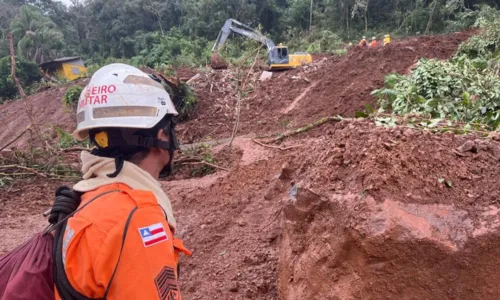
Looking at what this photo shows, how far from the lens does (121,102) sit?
1583 mm

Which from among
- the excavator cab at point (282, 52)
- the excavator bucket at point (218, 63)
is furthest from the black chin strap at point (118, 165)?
the excavator bucket at point (218, 63)

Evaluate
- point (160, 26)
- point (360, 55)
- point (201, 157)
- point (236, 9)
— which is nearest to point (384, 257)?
point (201, 157)

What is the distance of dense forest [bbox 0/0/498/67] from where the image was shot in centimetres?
2806

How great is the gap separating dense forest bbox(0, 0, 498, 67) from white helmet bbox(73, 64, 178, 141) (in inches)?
765

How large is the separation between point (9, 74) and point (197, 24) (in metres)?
14.9

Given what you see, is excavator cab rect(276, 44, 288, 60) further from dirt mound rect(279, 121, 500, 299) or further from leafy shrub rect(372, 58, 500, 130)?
dirt mound rect(279, 121, 500, 299)

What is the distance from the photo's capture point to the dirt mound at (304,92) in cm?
1064

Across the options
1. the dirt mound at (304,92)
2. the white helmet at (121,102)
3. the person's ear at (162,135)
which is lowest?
the dirt mound at (304,92)

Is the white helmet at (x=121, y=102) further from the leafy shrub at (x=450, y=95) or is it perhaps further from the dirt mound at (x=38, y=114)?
the dirt mound at (x=38, y=114)

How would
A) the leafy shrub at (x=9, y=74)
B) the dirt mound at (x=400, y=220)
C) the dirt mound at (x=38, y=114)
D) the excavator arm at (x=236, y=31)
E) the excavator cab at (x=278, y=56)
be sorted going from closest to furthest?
the dirt mound at (x=400, y=220)
the excavator cab at (x=278, y=56)
the dirt mound at (x=38, y=114)
the excavator arm at (x=236, y=31)
the leafy shrub at (x=9, y=74)

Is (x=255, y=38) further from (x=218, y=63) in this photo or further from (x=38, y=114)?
(x=38, y=114)

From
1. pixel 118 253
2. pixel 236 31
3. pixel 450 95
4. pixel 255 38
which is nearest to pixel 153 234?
pixel 118 253

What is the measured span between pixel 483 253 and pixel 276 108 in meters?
10.3

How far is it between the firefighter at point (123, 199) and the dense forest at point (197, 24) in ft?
63.9
